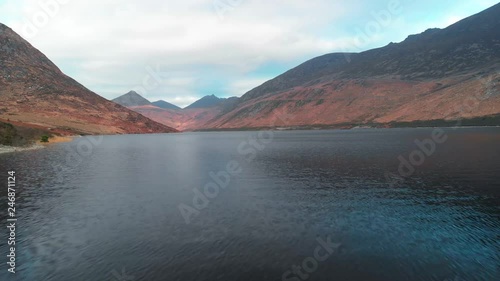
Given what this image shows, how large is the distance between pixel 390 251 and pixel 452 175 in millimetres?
34034

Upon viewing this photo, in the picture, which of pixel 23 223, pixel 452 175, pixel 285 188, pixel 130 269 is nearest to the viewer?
pixel 130 269

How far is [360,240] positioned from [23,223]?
29.6 metres

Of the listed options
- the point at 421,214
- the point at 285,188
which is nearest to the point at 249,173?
the point at 285,188

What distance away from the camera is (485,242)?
22.5 meters

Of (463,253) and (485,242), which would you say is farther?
(485,242)

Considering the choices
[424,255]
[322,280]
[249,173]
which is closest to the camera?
[322,280]

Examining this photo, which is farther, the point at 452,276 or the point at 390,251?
the point at 390,251

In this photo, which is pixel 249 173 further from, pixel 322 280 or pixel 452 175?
pixel 322 280

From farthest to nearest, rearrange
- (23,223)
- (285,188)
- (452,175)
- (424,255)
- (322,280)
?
(452,175)
(285,188)
(23,223)
(424,255)
(322,280)

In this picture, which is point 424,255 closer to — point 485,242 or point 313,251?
point 485,242

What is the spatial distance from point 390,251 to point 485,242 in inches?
303

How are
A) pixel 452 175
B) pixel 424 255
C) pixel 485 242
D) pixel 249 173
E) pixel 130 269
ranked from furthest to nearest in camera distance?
pixel 249 173, pixel 452 175, pixel 485 242, pixel 424 255, pixel 130 269

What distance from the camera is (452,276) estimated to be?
1800 centimetres

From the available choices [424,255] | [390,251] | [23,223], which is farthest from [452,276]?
[23,223]
